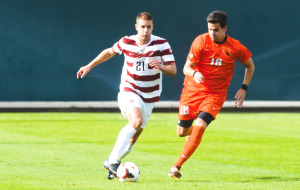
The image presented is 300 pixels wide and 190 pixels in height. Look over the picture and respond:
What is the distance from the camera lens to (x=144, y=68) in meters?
9.10

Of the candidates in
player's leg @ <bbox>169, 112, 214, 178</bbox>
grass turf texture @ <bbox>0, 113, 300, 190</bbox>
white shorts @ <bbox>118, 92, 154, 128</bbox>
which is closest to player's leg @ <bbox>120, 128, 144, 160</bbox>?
white shorts @ <bbox>118, 92, 154, 128</bbox>

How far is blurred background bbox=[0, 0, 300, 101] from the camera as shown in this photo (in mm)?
21328

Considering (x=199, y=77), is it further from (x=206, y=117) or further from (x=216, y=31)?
(x=216, y=31)

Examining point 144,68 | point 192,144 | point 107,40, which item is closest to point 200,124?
point 192,144

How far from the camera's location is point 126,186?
8039 millimetres

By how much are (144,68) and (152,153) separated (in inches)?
111

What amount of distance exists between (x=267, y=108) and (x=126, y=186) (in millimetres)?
14656

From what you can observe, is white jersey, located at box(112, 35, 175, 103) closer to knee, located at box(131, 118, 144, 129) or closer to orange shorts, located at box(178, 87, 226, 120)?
knee, located at box(131, 118, 144, 129)

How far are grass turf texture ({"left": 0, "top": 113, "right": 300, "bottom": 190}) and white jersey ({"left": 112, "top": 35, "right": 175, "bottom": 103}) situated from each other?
3.64ft

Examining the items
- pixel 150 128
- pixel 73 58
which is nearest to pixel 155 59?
pixel 150 128

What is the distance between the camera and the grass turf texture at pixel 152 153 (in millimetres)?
8383

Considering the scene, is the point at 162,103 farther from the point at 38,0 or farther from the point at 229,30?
the point at 38,0

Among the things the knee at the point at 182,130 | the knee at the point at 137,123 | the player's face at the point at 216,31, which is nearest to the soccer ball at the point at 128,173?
the knee at the point at 137,123

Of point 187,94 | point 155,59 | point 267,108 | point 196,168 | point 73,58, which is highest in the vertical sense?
point 155,59
